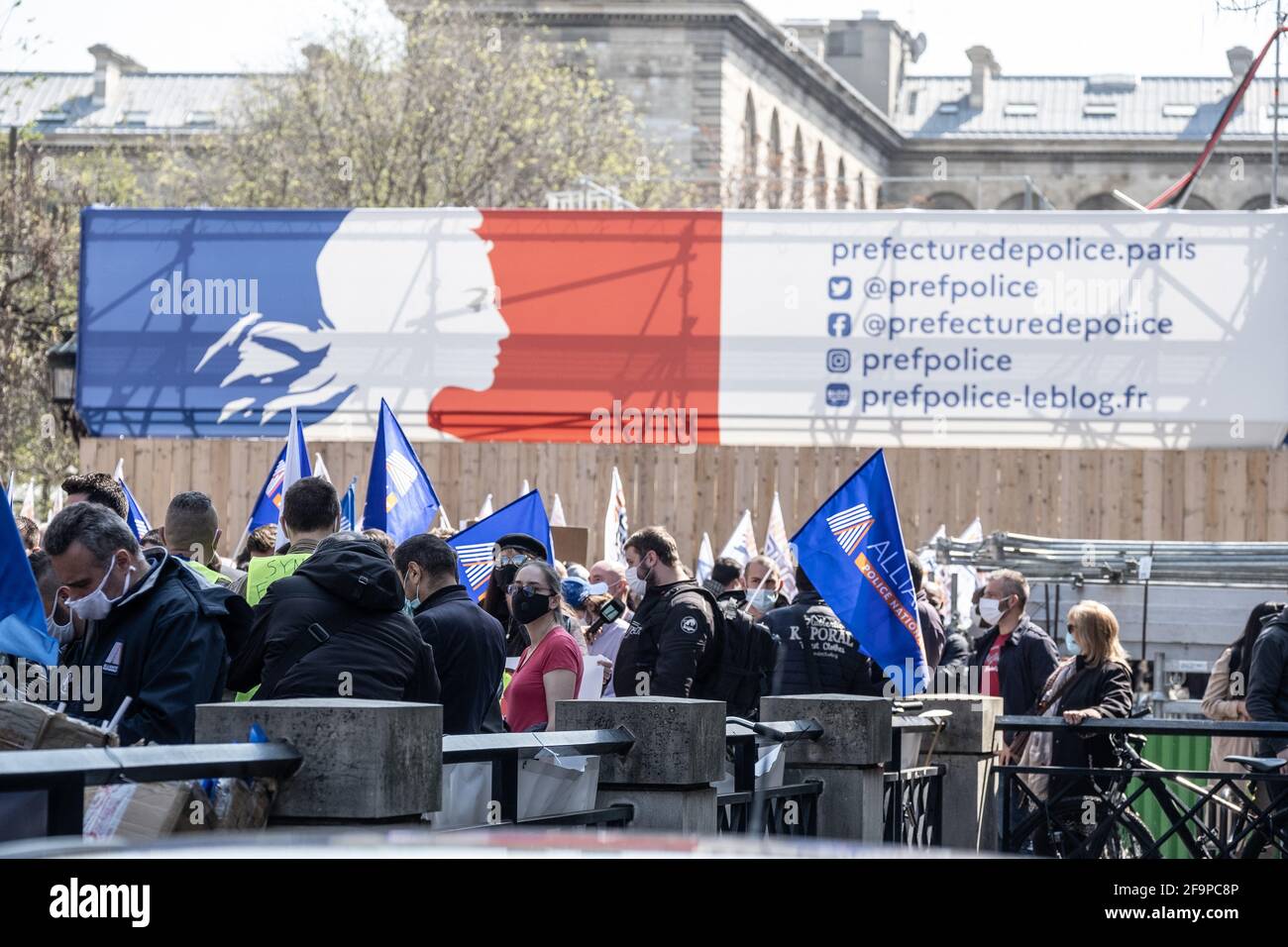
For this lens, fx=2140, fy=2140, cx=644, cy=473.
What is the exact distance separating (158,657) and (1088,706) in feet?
20.0

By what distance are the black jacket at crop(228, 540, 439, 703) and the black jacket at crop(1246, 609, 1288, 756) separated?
529 cm

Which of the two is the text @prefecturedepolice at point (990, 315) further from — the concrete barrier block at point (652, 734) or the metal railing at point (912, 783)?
the concrete barrier block at point (652, 734)

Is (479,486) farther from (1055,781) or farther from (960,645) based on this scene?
(1055,781)

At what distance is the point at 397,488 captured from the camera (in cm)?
1275

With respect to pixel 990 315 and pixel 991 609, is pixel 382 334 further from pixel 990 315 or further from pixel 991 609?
pixel 991 609

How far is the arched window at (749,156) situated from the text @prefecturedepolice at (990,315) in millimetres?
29653

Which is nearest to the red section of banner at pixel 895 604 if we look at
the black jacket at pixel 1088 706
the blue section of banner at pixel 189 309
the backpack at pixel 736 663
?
the backpack at pixel 736 663

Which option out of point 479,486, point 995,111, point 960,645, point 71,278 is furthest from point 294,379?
point 995,111

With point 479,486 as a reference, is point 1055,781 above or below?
below

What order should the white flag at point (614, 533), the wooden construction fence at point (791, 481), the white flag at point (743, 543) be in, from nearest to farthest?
1. the white flag at point (614, 533)
2. the white flag at point (743, 543)
3. the wooden construction fence at point (791, 481)

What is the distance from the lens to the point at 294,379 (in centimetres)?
2656

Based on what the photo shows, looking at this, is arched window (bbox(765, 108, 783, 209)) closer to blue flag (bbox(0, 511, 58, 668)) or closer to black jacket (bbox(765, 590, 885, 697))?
black jacket (bbox(765, 590, 885, 697))

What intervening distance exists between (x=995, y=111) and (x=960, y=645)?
74210 millimetres

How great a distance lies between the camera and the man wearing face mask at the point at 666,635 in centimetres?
916
